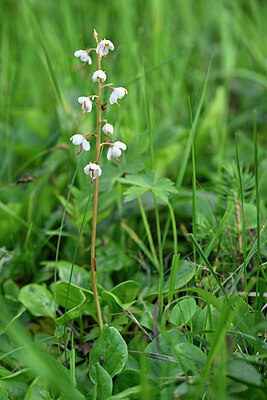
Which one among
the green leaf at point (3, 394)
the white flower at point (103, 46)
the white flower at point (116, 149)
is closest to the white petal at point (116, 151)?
the white flower at point (116, 149)

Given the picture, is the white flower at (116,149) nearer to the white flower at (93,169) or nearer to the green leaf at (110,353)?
the white flower at (93,169)

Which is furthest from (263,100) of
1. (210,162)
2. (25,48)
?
(25,48)

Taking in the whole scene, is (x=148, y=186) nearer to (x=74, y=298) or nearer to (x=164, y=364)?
(x=74, y=298)

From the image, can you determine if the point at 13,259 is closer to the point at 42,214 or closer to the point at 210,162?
the point at 42,214

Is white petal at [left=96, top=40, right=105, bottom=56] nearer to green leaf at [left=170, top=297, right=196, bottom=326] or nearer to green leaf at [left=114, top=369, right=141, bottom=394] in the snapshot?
green leaf at [left=170, top=297, right=196, bottom=326]

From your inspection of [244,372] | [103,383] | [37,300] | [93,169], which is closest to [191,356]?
[244,372]

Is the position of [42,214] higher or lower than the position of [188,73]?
lower
